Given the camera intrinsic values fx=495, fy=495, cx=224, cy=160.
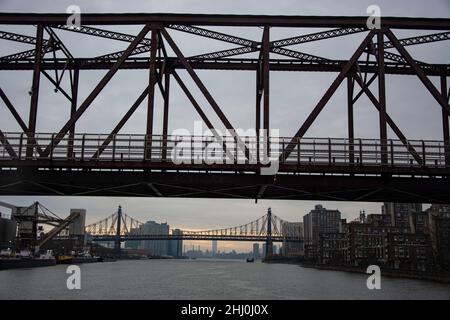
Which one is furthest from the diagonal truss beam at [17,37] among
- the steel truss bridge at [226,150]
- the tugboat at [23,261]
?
the tugboat at [23,261]

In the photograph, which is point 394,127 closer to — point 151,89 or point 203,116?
point 203,116

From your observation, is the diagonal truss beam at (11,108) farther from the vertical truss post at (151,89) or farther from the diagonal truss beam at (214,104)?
the diagonal truss beam at (214,104)

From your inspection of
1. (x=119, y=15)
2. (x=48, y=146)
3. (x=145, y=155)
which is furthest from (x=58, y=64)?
(x=145, y=155)

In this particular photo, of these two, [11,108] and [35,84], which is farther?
[11,108]

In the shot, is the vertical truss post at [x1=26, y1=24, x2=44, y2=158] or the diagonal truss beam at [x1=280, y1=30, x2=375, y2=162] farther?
the vertical truss post at [x1=26, y1=24, x2=44, y2=158]

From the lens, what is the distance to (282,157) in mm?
26719

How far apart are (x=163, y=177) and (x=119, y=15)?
10858 millimetres

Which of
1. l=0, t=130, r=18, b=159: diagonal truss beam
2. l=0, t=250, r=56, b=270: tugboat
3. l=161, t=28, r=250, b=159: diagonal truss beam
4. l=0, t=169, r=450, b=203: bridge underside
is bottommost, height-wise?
l=0, t=250, r=56, b=270: tugboat

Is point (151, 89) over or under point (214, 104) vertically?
over

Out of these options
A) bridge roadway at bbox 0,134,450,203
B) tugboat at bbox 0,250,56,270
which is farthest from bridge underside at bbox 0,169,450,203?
tugboat at bbox 0,250,56,270

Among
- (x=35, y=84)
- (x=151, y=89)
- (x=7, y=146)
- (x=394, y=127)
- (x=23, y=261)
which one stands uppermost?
(x=35, y=84)

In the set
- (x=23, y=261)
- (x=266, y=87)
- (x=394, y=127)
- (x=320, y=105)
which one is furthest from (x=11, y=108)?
(x=23, y=261)

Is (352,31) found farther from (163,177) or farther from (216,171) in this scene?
(163,177)

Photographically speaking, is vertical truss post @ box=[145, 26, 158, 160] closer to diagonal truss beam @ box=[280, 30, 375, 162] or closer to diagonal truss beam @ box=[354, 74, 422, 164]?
diagonal truss beam @ box=[280, 30, 375, 162]
